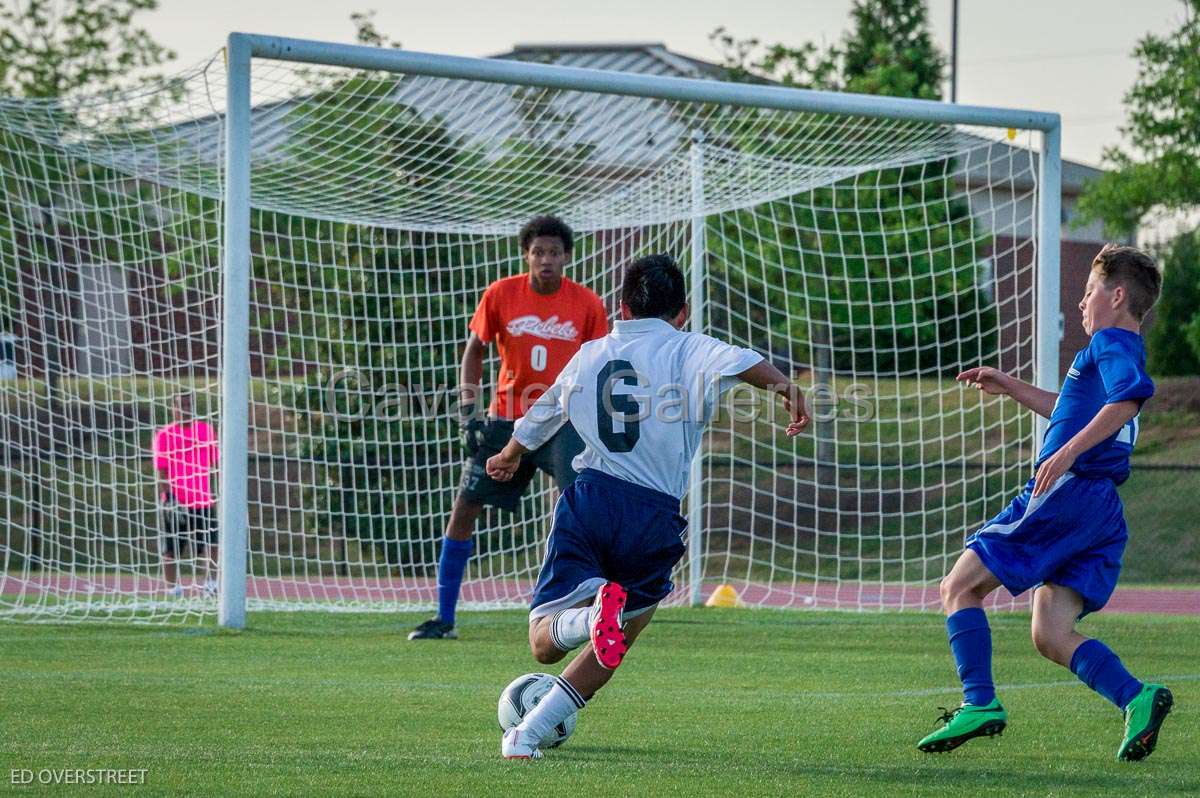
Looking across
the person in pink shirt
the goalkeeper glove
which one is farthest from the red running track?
the goalkeeper glove

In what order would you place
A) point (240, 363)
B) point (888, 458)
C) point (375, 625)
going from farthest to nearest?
point (888, 458)
point (375, 625)
point (240, 363)

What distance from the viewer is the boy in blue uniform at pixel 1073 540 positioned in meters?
4.66

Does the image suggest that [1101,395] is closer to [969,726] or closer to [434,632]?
[969,726]

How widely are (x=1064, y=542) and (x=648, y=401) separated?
1449 mm

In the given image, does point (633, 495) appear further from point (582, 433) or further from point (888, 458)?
point (888, 458)

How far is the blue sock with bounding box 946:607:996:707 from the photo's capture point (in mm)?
4695

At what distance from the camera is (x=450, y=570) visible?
8.28m

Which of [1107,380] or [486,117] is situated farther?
[486,117]

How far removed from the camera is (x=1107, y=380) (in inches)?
183

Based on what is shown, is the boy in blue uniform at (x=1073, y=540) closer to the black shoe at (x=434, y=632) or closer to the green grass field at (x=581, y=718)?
the green grass field at (x=581, y=718)

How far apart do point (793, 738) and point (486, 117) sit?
6600mm

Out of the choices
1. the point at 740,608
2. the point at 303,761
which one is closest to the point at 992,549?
the point at 303,761

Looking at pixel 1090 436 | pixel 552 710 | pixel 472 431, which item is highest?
pixel 1090 436

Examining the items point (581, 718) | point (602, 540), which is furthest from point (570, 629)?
point (581, 718)
